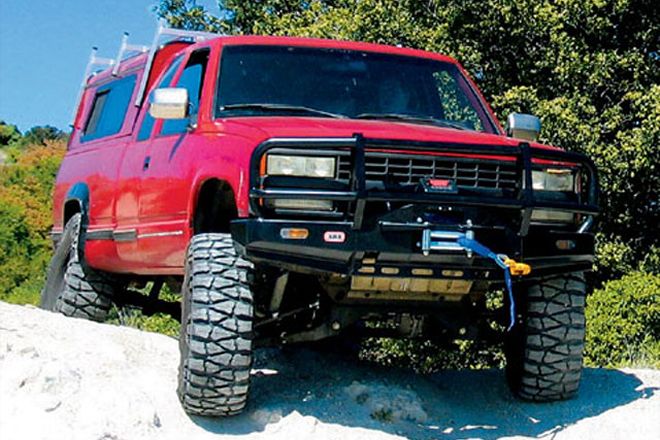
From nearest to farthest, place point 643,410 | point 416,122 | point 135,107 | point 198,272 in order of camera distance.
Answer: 1. point 198,272
2. point 643,410
3. point 416,122
4. point 135,107

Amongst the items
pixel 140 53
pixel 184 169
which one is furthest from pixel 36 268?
pixel 184 169

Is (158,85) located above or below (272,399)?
above

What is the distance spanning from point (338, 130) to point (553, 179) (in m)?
1.20

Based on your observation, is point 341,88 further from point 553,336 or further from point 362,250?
point 553,336

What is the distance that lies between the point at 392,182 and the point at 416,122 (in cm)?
132

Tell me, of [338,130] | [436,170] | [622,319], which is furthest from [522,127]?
[622,319]

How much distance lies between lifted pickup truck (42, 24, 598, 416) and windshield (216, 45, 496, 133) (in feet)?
0.04

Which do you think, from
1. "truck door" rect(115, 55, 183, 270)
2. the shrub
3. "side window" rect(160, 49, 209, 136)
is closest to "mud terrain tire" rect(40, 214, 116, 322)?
"truck door" rect(115, 55, 183, 270)

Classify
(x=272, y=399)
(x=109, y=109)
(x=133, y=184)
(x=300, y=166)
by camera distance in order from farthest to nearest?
(x=109, y=109) < (x=133, y=184) < (x=272, y=399) < (x=300, y=166)

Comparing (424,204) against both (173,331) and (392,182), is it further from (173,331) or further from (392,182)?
(173,331)

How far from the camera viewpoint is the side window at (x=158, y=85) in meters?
7.91

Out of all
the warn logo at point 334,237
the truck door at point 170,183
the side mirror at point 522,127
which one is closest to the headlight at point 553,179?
the side mirror at point 522,127

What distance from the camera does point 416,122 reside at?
22.9 ft

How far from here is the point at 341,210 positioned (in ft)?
18.6
